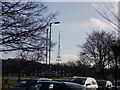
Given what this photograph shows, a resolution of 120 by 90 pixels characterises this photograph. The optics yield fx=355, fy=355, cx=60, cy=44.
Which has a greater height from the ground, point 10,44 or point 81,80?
point 10,44

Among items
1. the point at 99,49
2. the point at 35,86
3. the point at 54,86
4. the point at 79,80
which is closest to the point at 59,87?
→ the point at 54,86

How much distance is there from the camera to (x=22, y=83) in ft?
81.1

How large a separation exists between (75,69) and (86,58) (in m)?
13.5

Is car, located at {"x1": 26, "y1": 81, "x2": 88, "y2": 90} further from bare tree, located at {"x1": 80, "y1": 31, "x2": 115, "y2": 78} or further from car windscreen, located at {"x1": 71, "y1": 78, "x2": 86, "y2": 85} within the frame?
bare tree, located at {"x1": 80, "y1": 31, "x2": 115, "y2": 78}

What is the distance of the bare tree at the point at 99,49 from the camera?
5975cm

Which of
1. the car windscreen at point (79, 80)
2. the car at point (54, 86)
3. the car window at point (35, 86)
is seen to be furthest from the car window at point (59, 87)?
the car windscreen at point (79, 80)

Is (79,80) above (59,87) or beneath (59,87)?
beneath

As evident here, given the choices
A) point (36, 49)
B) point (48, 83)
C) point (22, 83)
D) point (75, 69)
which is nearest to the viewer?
point (48, 83)

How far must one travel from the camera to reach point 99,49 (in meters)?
60.8

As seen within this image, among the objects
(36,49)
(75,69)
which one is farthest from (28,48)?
(75,69)

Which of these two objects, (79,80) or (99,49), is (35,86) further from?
(99,49)

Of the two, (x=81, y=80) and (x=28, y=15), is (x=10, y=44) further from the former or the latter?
(x=81, y=80)

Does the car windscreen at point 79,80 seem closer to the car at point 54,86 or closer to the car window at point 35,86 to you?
the car at point 54,86

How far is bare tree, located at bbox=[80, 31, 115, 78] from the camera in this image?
5975 cm
